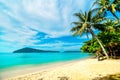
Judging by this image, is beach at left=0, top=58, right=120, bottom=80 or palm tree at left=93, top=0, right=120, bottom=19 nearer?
beach at left=0, top=58, right=120, bottom=80

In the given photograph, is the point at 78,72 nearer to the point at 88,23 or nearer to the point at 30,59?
the point at 88,23

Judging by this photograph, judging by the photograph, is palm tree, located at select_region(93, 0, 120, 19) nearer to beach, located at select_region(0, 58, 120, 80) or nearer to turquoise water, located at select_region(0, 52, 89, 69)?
beach, located at select_region(0, 58, 120, 80)

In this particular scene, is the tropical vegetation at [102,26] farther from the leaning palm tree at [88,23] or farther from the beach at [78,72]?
the beach at [78,72]

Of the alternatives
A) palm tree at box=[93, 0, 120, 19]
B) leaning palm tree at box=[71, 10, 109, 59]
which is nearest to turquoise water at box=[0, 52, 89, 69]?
leaning palm tree at box=[71, 10, 109, 59]

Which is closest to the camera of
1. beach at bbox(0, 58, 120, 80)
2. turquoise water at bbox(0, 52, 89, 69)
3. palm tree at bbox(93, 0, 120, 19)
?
beach at bbox(0, 58, 120, 80)

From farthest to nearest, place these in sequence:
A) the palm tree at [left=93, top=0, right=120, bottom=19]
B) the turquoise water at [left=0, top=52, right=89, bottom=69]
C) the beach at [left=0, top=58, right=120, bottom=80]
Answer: the turquoise water at [left=0, top=52, right=89, bottom=69] < the palm tree at [left=93, top=0, right=120, bottom=19] < the beach at [left=0, top=58, right=120, bottom=80]

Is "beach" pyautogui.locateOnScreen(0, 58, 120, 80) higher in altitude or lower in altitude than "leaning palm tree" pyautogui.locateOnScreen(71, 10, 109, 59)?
lower

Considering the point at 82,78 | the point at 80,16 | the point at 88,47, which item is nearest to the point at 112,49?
the point at 88,47

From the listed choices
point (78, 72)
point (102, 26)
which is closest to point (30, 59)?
point (102, 26)

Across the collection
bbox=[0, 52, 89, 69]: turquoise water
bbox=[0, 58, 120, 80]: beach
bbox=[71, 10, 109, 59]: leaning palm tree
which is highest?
bbox=[71, 10, 109, 59]: leaning palm tree

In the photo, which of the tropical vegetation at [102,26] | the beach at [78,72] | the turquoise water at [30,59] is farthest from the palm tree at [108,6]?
the turquoise water at [30,59]

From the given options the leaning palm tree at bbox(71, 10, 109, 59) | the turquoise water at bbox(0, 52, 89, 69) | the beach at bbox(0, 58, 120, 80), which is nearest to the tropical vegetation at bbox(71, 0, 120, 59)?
the leaning palm tree at bbox(71, 10, 109, 59)

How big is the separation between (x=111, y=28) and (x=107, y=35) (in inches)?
42.7

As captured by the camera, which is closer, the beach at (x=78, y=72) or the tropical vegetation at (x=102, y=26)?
the beach at (x=78, y=72)
